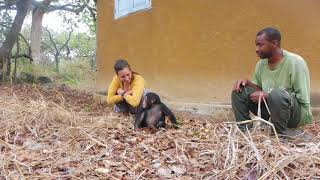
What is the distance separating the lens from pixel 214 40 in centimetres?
607

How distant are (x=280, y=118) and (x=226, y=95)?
2.09 meters

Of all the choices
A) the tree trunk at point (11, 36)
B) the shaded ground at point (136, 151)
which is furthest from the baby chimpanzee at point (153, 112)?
the tree trunk at point (11, 36)

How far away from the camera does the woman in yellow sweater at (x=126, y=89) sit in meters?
5.18

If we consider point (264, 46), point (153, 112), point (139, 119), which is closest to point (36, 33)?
point (139, 119)

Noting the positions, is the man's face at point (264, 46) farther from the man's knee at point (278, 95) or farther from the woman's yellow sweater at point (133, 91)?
the woman's yellow sweater at point (133, 91)

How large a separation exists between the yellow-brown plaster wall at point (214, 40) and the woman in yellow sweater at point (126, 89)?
1010 mm

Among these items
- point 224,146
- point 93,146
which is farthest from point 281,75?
point 93,146

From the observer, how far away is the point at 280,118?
4020 millimetres

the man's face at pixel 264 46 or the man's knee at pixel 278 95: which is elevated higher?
Answer: the man's face at pixel 264 46

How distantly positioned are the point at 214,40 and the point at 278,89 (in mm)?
2214

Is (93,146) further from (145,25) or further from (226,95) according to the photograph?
(145,25)

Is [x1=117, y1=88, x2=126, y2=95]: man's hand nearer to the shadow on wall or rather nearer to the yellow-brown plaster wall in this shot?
Result: the yellow-brown plaster wall

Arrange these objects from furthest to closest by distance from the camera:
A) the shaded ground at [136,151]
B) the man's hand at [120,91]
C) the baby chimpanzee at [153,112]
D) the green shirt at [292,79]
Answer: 1. the man's hand at [120,91]
2. the baby chimpanzee at [153,112]
3. the green shirt at [292,79]
4. the shaded ground at [136,151]

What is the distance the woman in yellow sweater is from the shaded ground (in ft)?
0.93
